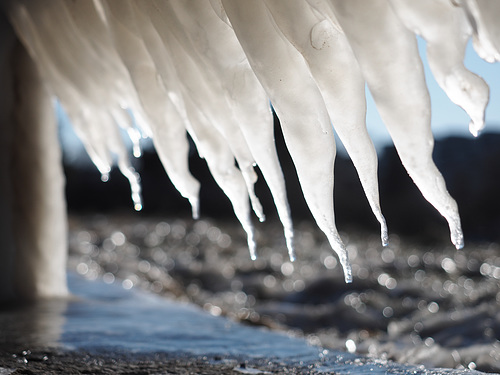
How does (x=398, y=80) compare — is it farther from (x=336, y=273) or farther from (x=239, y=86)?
(x=336, y=273)

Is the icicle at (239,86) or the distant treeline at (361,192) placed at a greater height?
the distant treeline at (361,192)

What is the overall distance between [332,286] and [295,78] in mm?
2939

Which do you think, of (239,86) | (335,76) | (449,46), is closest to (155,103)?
(239,86)

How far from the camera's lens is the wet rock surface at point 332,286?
254cm

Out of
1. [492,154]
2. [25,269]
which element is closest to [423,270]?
[25,269]

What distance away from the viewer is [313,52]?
1.34 m

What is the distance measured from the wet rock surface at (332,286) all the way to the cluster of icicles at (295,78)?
0.86 meters

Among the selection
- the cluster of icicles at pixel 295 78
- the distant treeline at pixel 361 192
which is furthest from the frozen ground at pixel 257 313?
the distant treeline at pixel 361 192

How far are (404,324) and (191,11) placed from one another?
2126 millimetres

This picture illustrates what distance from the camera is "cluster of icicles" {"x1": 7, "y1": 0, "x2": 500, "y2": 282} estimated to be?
3.93 ft

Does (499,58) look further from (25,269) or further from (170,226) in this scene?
(170,226)

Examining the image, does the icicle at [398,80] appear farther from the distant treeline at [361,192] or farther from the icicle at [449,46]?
the distant treeline at [361,192]

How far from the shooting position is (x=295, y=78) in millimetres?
1418

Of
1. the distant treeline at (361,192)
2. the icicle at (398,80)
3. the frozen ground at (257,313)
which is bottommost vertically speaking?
the frozen ground at (257,313)
